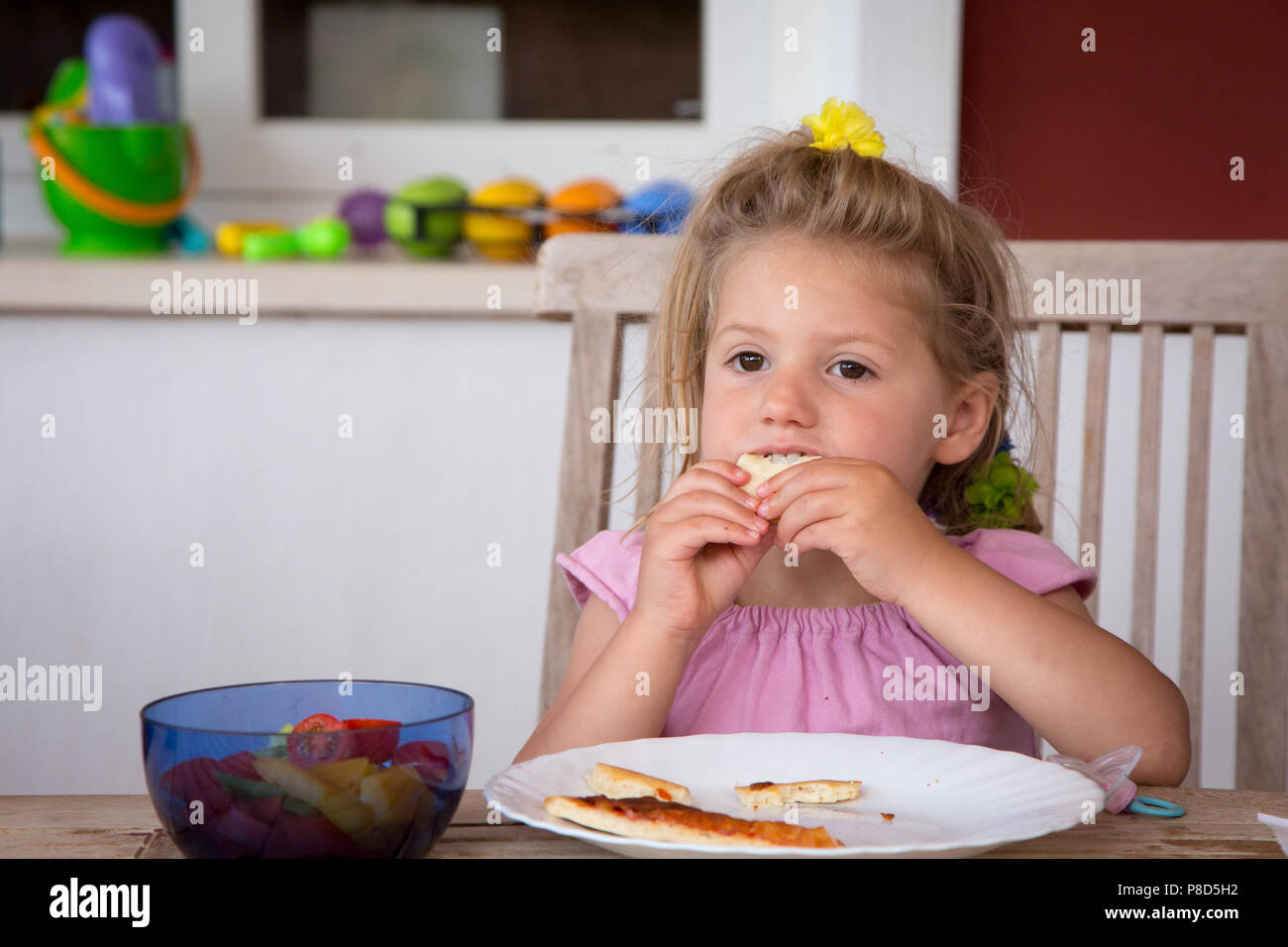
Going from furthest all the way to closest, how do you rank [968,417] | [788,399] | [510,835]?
[968,417] → [788,399] → [510,835]

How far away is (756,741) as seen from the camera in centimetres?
74

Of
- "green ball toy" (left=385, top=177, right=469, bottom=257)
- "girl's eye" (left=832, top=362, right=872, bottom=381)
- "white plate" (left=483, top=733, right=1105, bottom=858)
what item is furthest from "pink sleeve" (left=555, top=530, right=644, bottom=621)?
"green ball toy" (left=385, top=177, right=469, bottom=257)

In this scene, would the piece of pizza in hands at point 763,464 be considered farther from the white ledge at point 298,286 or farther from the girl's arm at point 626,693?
the white ledge at point 298,286

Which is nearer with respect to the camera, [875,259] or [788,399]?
[788,399]

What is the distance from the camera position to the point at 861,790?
679 mm

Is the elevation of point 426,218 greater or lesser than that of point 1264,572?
greater

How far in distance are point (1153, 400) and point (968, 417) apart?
0.16m

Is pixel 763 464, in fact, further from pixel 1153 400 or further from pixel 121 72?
pixel 121 72

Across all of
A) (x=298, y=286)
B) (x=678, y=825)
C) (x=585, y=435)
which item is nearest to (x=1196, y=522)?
(x=585, y=435)

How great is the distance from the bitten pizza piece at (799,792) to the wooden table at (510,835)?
9 cm

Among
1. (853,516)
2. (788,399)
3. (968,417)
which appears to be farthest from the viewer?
(968,417)

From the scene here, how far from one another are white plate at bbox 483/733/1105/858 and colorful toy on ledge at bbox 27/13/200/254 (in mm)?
1536

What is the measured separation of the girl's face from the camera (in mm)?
1017

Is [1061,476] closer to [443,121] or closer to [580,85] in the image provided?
[580,85]
